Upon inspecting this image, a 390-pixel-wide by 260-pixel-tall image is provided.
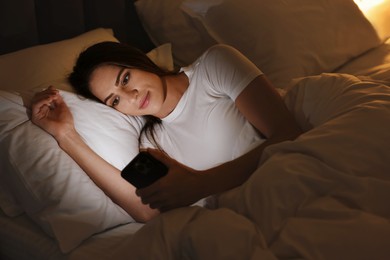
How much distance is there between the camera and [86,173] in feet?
4.20

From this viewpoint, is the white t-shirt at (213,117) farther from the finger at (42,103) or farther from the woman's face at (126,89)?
the finger at (42,103)

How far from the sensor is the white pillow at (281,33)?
174 cm

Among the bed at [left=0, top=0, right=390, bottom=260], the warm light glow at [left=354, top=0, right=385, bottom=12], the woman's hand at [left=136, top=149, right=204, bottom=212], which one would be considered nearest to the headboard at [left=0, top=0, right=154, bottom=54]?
the bed at [left=0, top=0, right=390, bottom=260]

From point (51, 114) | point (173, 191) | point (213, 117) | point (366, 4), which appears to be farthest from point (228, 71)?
point (366, 4)

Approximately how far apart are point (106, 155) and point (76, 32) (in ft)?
1.86

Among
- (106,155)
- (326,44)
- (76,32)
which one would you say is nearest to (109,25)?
(76,32)

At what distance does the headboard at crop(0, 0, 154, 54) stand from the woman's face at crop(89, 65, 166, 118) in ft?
1.05

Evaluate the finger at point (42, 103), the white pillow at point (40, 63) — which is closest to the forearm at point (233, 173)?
the finger at point (42, 103)

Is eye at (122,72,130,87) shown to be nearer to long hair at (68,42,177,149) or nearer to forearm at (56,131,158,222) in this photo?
long hair at (68,42,177,149)

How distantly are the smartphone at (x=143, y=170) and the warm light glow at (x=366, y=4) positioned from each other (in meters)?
1.34

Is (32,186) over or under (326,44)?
under

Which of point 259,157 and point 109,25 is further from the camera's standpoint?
point 109,25

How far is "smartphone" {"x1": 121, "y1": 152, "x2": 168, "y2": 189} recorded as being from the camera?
1.07m

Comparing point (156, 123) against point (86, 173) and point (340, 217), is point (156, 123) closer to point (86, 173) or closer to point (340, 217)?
point (86, 173)
